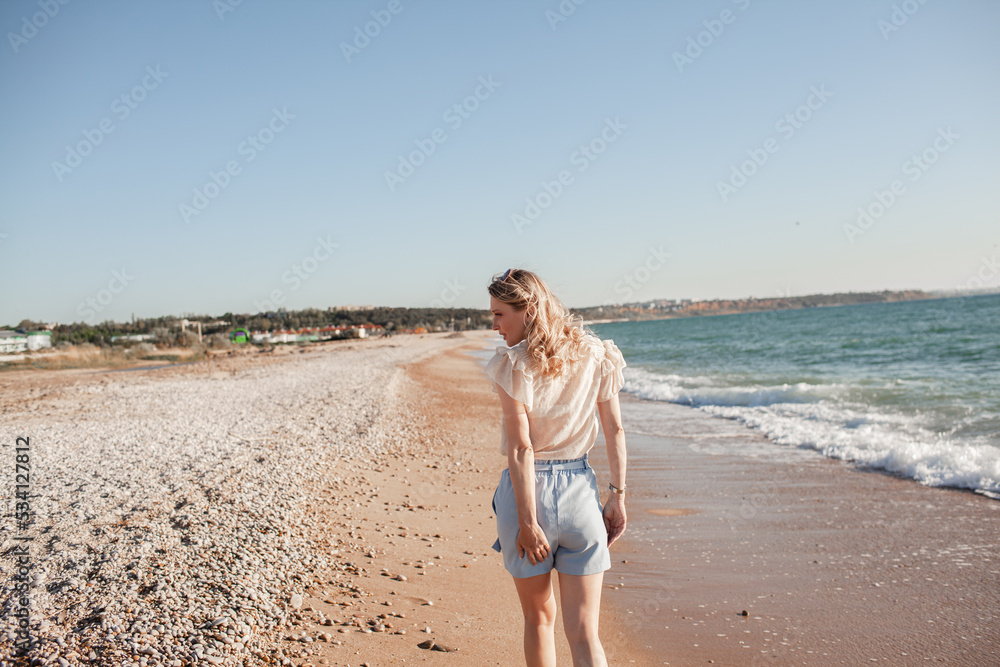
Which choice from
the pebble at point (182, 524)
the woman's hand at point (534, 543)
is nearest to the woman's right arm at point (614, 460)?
the woman's hand at point (534, 543)

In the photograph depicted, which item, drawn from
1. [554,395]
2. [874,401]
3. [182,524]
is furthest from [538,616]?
[874,401]

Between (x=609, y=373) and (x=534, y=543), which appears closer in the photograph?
(x=534, y=543)

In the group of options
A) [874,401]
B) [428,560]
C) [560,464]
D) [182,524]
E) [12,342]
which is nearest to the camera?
[560,464]

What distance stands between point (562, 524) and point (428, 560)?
2.87m

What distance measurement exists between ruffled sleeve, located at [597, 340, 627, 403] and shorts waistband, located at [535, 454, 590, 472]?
0.26 m

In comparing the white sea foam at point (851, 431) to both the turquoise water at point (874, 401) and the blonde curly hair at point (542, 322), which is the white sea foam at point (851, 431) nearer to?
the turquoise water at point (874, 401)

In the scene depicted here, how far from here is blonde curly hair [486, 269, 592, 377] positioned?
6.51 feet

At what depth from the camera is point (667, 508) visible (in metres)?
5.80

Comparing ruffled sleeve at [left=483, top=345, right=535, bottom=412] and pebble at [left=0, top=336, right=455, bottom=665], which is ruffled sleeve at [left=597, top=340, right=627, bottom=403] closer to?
ruffled sleeve at [left=483, top=345, right=535, bottom=412]

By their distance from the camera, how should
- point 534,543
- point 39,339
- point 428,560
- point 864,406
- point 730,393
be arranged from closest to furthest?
1. point 534,543
2. point 428,560
3. point 864,406
4. point 730,393
5. point 39,339

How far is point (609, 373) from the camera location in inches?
84.2

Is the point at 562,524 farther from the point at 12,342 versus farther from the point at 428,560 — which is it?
the point at 12,342

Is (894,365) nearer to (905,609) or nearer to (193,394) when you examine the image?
(905,609)

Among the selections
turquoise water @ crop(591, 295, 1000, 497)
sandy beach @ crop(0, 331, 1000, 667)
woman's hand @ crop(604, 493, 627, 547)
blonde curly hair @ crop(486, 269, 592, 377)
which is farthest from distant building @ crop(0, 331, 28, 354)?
woman's hand @ crop(604, 493, 627, 547)
